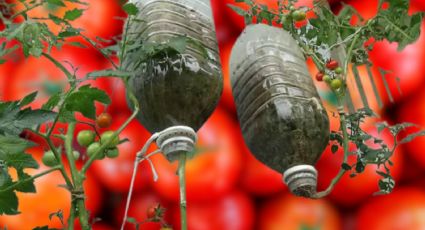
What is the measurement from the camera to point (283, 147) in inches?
23.0

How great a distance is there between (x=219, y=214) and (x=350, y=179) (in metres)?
0.26

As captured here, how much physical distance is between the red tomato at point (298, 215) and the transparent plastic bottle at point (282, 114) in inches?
18.6

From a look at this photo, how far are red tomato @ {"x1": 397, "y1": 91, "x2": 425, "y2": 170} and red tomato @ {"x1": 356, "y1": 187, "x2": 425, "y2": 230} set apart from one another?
0.23 ft

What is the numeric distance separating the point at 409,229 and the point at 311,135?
554 mm

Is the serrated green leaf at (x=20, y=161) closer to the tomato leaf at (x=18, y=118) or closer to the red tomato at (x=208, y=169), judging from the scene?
the tomato leaf at (x=18, y=118)

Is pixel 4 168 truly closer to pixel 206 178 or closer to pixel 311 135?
pixel 311 135

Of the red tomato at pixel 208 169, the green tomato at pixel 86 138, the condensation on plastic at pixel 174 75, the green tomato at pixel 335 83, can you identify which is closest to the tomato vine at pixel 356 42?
the green tomato at pixel 335 83

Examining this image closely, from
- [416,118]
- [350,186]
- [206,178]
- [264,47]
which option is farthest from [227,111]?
[264,47]

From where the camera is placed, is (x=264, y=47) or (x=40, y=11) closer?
(x=264, y=47)

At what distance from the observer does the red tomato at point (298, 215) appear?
1054 mm

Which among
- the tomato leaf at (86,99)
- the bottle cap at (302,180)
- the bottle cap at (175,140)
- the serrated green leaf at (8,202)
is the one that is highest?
the tomato leaf at (86,99)

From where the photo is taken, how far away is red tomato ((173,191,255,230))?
41.0 inches

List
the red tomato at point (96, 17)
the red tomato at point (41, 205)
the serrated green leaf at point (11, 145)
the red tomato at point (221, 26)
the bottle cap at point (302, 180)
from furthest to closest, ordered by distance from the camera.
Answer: the red tomato at point (221, 26), the red tomato at point (96, 17), the red tomato at point (41, 205), the bottle cap at point (302, 180), the serrated green leaf at point (11, 145)

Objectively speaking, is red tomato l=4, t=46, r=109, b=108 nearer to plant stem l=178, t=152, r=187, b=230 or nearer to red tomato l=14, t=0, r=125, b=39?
red tomato l=14, t=0, r=125, b=39
